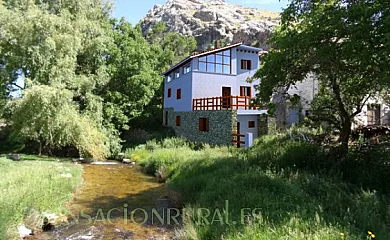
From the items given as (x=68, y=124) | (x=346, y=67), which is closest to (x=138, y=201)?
(x=346, y=67)

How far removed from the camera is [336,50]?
7180 millimetres

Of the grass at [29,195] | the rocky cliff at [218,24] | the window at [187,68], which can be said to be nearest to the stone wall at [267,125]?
the window at [187,68]

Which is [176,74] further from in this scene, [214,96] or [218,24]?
[218,24]

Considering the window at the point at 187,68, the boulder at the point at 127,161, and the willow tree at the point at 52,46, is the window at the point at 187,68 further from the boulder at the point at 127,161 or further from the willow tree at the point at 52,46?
the boulder at the point at 127,161

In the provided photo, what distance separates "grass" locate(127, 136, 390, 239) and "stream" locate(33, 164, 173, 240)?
3.56 ft

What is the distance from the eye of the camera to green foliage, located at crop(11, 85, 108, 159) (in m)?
14.7

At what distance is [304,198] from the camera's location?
5836mm

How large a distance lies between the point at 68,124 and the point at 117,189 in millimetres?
7102

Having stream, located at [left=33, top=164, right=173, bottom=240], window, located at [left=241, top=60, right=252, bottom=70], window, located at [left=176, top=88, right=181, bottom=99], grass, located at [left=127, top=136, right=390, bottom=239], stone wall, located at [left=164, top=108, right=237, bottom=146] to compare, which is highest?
window, located at [left=241, top=60, right=252, bottom=70]

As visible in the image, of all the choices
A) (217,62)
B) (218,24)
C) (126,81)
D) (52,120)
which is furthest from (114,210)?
(218,24)

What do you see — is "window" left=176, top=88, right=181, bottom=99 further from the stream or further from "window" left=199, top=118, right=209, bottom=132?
the stream

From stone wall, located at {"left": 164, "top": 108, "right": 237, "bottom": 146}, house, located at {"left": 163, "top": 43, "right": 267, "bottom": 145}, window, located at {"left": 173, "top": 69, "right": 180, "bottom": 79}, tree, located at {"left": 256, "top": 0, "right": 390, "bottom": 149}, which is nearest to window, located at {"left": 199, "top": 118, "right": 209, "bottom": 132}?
house, located at {"left": 163, "top": 43, "right": 267, "bottom": 145}

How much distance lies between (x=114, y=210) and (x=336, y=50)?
7612 mm

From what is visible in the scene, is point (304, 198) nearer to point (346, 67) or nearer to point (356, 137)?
point (346, 67)
